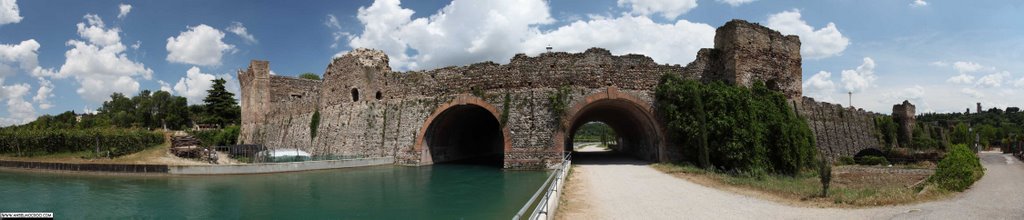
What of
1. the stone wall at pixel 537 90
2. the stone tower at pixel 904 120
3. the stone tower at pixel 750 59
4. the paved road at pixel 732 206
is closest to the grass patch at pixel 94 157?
the stone wall at pixel 537 90

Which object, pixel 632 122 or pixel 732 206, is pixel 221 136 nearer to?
pixel 632 122

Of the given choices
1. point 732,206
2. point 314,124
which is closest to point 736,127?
point 732,206

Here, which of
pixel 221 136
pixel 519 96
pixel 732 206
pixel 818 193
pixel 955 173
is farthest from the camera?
pixel 221 136

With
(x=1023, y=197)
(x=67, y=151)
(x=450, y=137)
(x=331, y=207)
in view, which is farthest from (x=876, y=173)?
(x=67, y=151)

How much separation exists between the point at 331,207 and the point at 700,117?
14295 millimetres

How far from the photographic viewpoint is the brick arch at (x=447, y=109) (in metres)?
22.2

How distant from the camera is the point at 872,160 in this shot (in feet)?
89.9

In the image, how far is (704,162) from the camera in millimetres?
19375

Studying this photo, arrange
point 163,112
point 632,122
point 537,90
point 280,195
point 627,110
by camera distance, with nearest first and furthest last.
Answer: point 280,195, point 537,90, point 627,110, point 632,122, point 163,112

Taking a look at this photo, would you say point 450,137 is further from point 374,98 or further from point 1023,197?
point 1023,197

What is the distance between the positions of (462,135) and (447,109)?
7107mm

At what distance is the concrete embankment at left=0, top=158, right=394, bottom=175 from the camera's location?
66.7 feet

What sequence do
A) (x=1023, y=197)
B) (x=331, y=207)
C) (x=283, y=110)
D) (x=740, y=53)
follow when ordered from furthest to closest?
(x=283, y=110) < (x=740, y=53) < (x=331, y=207) < (x=1023, y=197)

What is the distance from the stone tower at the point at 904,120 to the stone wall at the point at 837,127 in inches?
323
